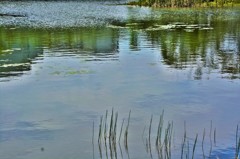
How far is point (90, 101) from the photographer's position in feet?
57.5

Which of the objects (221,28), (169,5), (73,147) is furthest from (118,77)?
(169,5)

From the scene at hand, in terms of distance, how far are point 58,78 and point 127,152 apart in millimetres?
10244

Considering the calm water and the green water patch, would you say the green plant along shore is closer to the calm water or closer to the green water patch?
the calm water

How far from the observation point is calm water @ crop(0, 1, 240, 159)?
13.0 metres

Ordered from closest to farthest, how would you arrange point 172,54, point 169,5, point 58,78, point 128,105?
point 128,105, point 58,78, point 172,54, point 169,5

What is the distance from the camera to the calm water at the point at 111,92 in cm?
1298

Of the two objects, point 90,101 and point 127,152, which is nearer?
point 127,152

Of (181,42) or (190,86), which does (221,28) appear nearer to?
(181,42)

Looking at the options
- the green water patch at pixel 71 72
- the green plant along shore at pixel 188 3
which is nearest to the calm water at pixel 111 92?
the green water patch at pixel 71 72

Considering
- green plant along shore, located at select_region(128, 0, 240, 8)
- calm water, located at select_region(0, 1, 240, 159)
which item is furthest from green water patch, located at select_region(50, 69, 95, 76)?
green plant along shore, located at select_region(128, 0, 240, 8)

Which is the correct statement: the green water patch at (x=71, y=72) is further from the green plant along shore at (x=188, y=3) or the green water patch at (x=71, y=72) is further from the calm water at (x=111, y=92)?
the green plant along shore at (x=188, y=3)

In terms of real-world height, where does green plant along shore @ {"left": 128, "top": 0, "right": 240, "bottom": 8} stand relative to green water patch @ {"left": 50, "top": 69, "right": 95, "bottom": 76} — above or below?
above

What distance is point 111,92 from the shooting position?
18.9 m

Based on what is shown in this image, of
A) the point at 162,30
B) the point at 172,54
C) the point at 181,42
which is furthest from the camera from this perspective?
the point at 162,30
